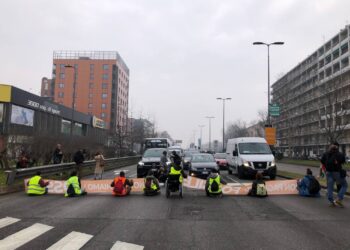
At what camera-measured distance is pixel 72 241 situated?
653 centimetres

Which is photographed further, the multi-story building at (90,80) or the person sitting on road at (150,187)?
the multi-story building at (90,80)

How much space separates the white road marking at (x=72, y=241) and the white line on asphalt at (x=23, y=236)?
2.04ft

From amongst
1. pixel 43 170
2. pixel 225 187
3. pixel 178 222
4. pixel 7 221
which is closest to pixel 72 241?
pixel 178 222

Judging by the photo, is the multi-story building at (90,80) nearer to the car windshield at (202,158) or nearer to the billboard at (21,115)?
the billboard at (21,115)

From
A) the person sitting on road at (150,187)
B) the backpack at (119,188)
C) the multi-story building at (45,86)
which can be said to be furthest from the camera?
the multi-story building at (45,86)

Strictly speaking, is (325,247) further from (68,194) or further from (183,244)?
(68,194)

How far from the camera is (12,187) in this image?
14297mm

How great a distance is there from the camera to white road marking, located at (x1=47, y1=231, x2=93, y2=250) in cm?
613

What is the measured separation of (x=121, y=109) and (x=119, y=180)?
109336 mm

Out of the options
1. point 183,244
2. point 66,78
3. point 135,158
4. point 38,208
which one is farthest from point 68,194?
point 66,78

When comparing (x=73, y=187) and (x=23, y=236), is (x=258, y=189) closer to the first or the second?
(x=73, y=187)

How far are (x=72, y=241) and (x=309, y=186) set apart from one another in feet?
31.4

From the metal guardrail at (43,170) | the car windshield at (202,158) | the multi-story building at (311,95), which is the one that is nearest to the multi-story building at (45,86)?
the multi-story building at (311,95)

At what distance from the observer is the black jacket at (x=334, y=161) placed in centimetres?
1077
